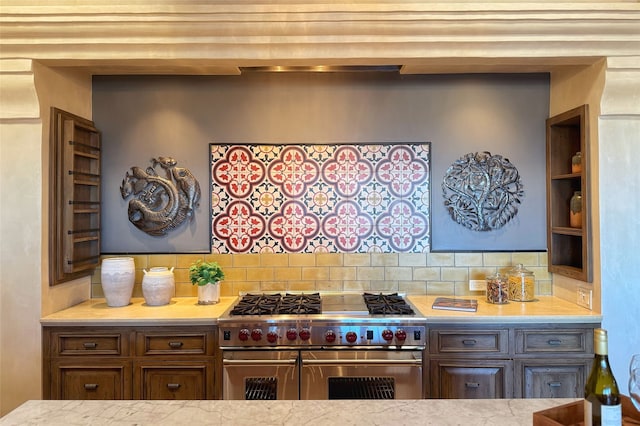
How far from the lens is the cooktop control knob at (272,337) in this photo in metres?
2.54

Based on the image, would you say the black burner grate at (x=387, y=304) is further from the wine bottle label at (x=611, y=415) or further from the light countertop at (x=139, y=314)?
the wine bottle label at (x=611, y=415)

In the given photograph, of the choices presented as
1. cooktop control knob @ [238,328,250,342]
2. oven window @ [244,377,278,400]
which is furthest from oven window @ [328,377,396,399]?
cooktop control knob @ [238,328,250,342]

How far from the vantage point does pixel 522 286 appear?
299 cm

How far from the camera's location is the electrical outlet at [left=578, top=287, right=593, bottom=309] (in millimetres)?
2674

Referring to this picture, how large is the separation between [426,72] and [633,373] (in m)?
2.46

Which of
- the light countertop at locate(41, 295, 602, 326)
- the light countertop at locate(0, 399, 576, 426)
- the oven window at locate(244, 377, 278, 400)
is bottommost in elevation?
the oven window at locate(244, 377, 278, 400)

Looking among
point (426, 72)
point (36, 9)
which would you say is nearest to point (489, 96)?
point (426, 72)

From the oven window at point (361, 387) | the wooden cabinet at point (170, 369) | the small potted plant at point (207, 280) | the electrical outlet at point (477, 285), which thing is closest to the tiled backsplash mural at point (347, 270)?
A: the electrical outlet at point (477, 285)

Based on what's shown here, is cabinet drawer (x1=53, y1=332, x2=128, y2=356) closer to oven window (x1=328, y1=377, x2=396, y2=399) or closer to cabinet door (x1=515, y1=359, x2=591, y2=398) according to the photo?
oven window (x1=328, y1=377, x2=396, y2=399)

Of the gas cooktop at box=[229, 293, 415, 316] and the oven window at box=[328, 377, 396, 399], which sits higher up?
the gas cooktop at box=[229, 293, 415, 316]

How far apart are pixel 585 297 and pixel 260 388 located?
84.7 inches

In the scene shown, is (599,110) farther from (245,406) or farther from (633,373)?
(245,406)

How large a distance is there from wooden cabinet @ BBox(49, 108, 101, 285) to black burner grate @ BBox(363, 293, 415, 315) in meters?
2.00

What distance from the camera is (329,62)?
266cm
